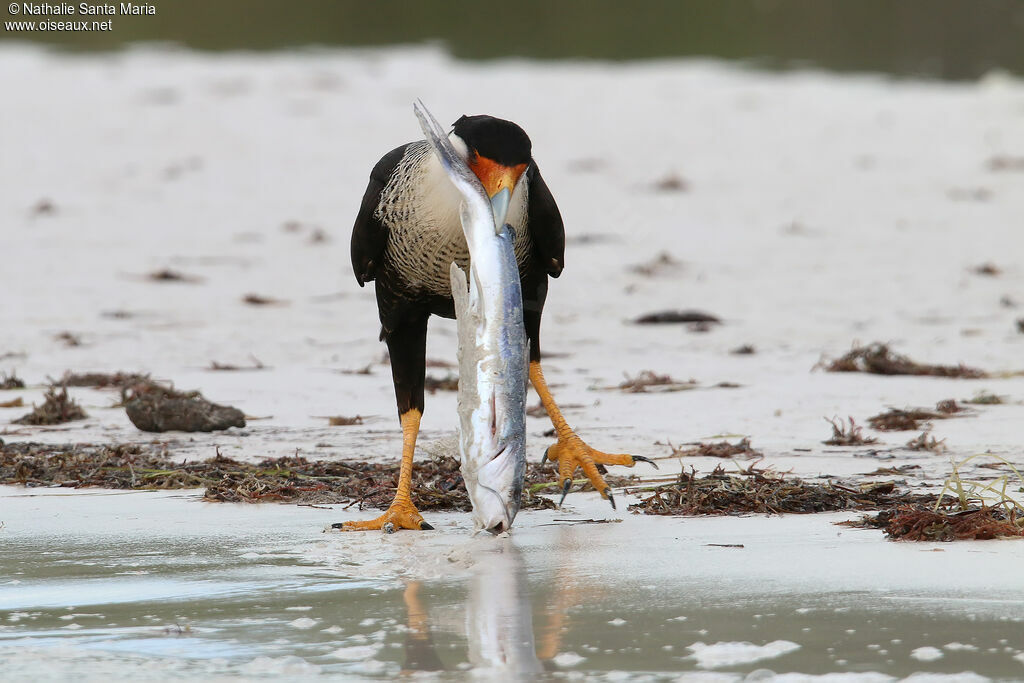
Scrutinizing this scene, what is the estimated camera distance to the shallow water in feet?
9.91

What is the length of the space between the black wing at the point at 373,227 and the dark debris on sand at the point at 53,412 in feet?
6.92

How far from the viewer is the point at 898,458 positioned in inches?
219

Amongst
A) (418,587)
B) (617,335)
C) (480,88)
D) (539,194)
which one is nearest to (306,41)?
(480,88)

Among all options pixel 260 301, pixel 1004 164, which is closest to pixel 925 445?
pixel 260 301

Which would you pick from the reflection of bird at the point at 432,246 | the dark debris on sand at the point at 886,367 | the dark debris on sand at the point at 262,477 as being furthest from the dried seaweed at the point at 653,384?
the dark debris on sand at the point at 262,477

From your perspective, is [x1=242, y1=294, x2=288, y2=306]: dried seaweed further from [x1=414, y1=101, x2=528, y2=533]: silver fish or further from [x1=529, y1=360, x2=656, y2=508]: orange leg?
[x1=414, y1=101, x2=528, y2=533]: silver fish

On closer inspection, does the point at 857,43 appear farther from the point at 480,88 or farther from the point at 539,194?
the point at 539,194

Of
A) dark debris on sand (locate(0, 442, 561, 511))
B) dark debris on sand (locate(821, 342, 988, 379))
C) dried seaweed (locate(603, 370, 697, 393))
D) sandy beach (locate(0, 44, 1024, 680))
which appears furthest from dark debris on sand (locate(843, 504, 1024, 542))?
dark debris on sand (locate(821, 342, 988, 379))

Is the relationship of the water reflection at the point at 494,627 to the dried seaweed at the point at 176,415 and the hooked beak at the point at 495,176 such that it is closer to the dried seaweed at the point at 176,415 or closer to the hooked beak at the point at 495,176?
the hooked beak at the point at 495,176

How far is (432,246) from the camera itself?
4848 millimetres

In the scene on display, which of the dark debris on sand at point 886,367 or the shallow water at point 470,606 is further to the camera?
the dark debris on sand at point 886,367

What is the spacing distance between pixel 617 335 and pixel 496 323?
5499 millimetres

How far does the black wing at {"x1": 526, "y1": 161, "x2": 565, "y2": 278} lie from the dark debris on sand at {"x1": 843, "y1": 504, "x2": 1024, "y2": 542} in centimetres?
173

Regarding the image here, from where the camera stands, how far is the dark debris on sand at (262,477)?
5043mm
